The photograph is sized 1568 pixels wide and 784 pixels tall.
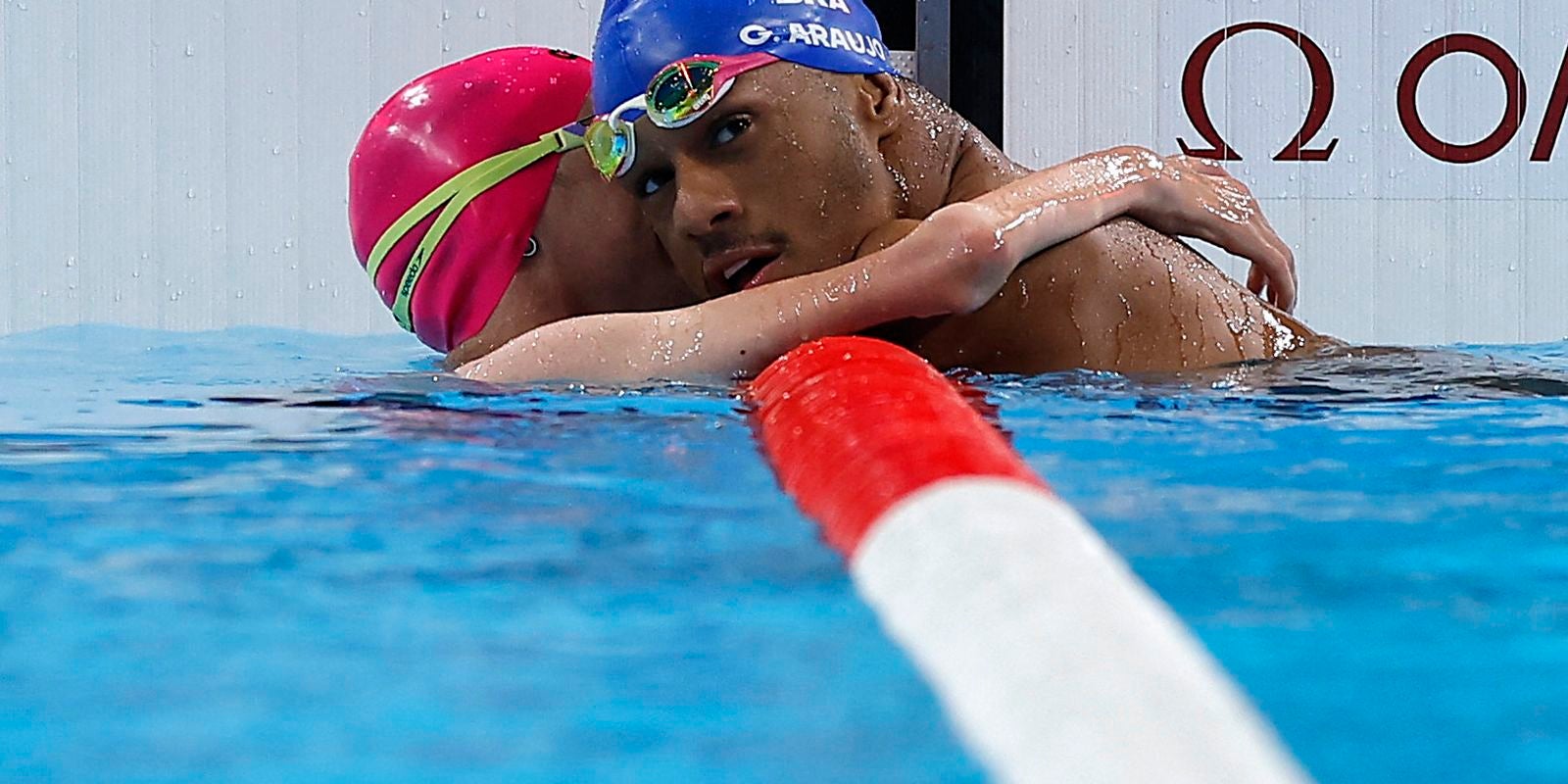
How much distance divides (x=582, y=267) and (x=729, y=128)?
65 cm

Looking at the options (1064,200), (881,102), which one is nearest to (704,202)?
(881,102)

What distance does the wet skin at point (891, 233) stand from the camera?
2.38 m

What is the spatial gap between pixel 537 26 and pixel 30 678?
459 centimetres

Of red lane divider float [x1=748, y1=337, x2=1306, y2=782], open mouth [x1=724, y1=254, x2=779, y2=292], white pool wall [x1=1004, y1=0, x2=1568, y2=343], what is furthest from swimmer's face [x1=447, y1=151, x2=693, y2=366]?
white pool wall [x1=1004, y1=0, x2=1568, y2=343]

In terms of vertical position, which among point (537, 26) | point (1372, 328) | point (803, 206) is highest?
point (537, 26)

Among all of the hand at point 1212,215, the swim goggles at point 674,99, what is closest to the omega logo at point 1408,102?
the hand at point 1212,215

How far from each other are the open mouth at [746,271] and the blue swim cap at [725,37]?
1.08ft

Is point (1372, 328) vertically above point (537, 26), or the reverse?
point (537, 26)

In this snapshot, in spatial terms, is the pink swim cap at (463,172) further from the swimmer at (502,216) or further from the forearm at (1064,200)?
the forearm at (1064,200)

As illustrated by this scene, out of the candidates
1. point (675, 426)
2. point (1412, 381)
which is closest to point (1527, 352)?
point (1412, 381)

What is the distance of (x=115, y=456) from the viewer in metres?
1.68

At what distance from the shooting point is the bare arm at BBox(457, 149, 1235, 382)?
87.7 inches

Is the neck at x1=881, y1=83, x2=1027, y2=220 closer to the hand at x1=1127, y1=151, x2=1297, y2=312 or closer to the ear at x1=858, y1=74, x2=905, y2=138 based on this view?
the ear at x1=858, y1=74, x2=905, y2=138

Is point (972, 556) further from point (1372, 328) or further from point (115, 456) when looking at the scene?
point (1372, 328)
